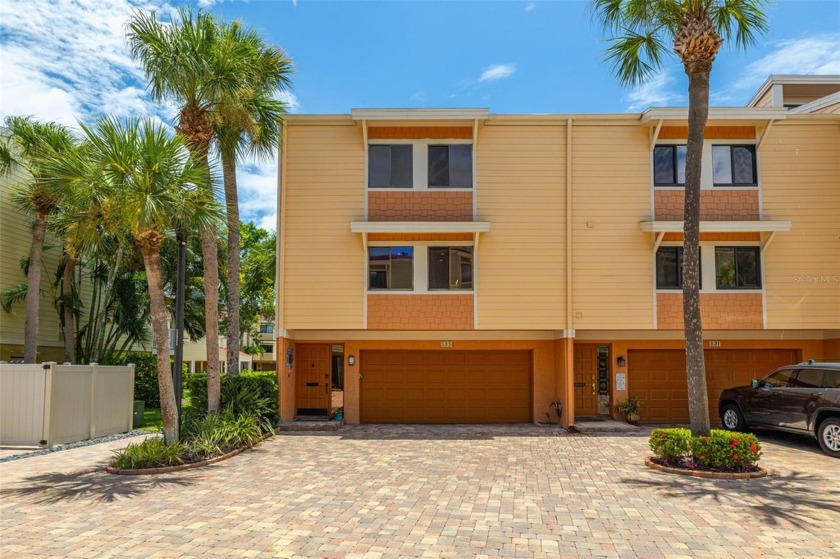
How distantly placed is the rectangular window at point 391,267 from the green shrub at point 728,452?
8252mm

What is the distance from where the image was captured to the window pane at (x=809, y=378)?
40.8 feet

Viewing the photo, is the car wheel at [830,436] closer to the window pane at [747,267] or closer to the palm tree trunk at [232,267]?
the window pane at [747,267]

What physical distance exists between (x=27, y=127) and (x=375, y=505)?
15201mm

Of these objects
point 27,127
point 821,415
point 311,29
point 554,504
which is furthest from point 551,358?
point 27,127

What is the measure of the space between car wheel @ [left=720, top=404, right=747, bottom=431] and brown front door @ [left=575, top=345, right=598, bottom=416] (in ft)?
11.3

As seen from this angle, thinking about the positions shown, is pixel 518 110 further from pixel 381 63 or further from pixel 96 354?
pixel 96 354

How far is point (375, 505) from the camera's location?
8.34m

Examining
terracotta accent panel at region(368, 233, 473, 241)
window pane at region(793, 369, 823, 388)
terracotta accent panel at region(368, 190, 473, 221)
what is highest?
terracotta accent panel at region(368, 190, 473, 221)

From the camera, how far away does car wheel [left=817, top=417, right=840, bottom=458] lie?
11.8 metres

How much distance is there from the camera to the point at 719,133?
1623cm

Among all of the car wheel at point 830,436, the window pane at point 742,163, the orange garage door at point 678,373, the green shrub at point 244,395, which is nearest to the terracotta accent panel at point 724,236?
the window pane at point 742,163

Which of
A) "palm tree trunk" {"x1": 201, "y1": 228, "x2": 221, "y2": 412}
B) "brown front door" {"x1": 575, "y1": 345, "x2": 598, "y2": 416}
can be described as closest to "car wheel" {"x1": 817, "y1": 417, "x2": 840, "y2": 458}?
"brown front door" {"x1": 575, "y1": 345, "x2": 598, "y2": 416}

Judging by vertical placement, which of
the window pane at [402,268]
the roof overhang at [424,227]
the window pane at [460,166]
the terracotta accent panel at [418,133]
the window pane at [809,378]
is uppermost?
the terracotta accent panel at [418,133]

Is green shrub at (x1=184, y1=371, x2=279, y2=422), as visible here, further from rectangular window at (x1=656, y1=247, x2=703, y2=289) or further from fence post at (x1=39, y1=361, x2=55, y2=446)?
rectangular window at (x1=656, y1=247, x2=703, y2=289)
